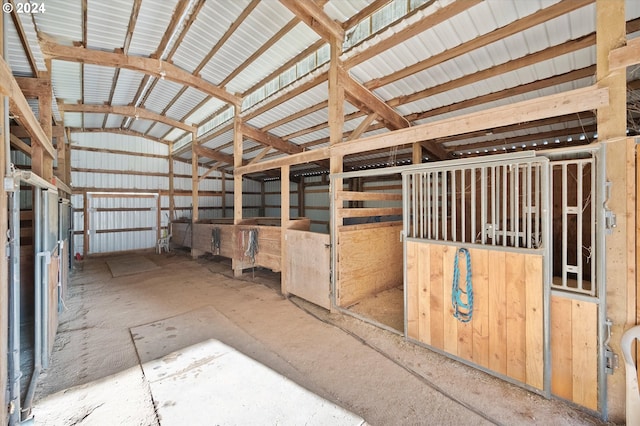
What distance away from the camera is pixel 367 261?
4.10 metres

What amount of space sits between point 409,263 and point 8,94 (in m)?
3.42

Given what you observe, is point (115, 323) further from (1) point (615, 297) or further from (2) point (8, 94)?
(1) point (615, 297)

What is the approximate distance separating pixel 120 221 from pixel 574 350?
36.4 ft

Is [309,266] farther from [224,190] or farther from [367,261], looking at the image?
[224,190]

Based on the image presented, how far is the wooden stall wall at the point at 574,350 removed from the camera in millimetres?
1896

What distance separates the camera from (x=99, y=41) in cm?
447

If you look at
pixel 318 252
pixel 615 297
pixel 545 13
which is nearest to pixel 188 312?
pixel 318 252

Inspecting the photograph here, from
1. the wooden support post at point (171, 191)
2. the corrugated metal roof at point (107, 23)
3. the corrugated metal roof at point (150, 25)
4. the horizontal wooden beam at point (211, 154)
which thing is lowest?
the wooden support post at point (171, 191)

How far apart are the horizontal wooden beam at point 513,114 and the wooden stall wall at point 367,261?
1.34 metres

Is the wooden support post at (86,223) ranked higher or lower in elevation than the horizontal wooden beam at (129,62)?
lower

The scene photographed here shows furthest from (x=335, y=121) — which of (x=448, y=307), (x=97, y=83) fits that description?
(x=97, y=83)

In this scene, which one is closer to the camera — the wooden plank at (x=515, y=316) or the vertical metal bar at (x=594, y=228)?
the vertical metal bar at (x=594, y=228)

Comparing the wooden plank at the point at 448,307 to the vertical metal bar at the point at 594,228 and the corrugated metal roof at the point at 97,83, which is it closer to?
the vertical metal bar at the point at 594,228

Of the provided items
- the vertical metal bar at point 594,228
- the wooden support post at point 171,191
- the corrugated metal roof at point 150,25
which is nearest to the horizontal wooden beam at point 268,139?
the corrugated metal roof at point 150,25
